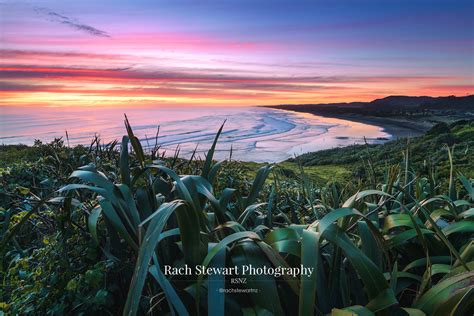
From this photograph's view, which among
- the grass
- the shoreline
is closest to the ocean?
the shoreline

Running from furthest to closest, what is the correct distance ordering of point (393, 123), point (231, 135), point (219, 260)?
point (393, 123), point (231, 135), point (219, 260)

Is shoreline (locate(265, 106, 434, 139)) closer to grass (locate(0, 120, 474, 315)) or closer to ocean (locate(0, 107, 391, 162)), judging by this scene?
ocean (locate(0, 107, 391, 162))

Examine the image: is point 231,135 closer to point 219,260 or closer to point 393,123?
point 393,123

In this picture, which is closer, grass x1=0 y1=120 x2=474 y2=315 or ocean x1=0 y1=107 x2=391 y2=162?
grass x1=0 y1=120 x2=474 y2=315

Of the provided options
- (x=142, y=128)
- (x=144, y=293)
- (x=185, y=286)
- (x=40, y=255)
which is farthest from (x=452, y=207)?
(x=142, y=128)

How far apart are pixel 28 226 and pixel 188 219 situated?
76.6 inches

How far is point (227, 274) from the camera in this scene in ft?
4.49

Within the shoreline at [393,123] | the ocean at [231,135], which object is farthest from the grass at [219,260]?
the shoreline at [393,123]

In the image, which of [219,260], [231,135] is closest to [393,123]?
[231,135]

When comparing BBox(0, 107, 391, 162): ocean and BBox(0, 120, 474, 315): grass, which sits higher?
BBox(0, 120, 474, 315): grass

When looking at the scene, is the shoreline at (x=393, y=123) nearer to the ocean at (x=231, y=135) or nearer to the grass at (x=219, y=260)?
the ocean at (x=231, y=135)

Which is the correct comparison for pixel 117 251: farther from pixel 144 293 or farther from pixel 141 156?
pixel 141 156

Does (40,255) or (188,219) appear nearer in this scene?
(188,219)

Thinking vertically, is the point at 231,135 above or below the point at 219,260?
below
